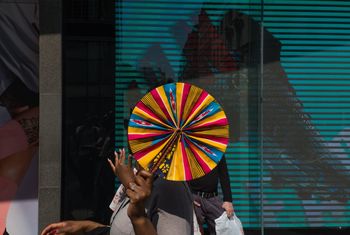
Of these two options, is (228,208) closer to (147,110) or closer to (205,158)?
(205,158)

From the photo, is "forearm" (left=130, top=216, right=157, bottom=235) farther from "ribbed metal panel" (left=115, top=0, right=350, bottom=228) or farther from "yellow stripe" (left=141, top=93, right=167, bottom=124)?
"ribbed metal panel" (left=115, top=0, right=350, bottom=228)

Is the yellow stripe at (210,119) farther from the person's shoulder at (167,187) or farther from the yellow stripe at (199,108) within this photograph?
the person's shoulder at (167,187)

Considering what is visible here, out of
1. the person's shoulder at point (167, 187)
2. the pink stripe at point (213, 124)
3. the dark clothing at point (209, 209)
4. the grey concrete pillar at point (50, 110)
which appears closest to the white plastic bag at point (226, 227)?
the dark clothing at point (209, 209)

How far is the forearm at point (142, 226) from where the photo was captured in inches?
97.5

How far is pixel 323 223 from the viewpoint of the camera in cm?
803

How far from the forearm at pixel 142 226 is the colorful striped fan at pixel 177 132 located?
0.96ft

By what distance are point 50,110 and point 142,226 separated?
190 inches

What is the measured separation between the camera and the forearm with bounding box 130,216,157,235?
248 cm

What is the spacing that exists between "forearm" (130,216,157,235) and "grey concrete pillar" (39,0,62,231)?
187 inches

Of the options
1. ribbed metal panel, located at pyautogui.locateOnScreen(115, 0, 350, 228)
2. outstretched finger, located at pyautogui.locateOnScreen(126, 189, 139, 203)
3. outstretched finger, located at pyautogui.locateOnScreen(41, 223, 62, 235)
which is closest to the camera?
outstretched finger, located at pyautogui.locateOnScreen(126, 189, 139, 203)

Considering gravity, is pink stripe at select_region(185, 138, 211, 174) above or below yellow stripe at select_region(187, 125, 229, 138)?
below

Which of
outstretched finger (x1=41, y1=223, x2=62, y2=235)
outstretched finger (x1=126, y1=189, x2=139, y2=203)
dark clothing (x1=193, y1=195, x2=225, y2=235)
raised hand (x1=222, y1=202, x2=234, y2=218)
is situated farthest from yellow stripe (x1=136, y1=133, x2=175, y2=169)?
raised hand (x1=222, y1=202, x2=234, y2=218)

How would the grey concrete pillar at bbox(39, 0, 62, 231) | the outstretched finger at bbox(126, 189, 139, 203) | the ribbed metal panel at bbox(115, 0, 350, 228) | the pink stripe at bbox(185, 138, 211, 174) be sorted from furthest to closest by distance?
the ribbed metal panel at bbox(115, 0, 350, 228)
the grey concrete pillar at bbox(39, 0, 62, 231)
the pink stripe at bbox(185, 138, 211, 174)
the outstretched finger at bbox(126, 189, 139, 203)

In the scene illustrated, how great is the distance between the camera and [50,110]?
7.05 m
